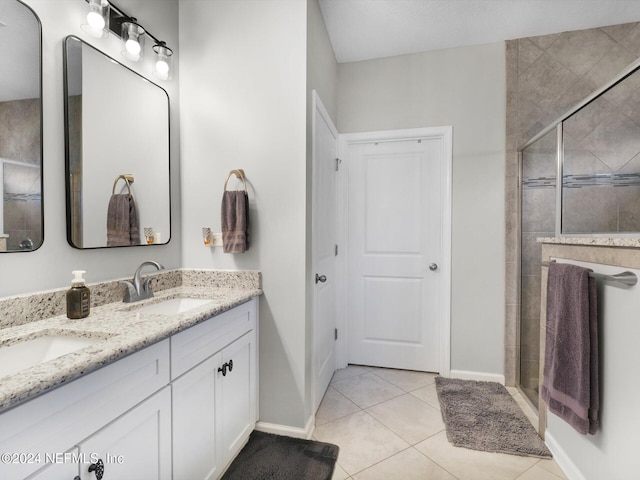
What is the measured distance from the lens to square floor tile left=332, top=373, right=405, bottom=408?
91.4 inches

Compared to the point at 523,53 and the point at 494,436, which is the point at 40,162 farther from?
the point at 523,53

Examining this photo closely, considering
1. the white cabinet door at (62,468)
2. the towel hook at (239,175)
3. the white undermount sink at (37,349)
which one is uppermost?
the towel hook at (239,175)

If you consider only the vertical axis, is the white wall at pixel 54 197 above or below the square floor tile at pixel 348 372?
above

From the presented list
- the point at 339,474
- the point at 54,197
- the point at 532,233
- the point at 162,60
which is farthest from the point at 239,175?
the point at 532,233

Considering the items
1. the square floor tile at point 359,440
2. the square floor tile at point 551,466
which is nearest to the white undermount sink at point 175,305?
the square floor tile at point 359,440

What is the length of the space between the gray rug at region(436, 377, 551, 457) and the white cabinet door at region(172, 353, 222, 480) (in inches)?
53.5

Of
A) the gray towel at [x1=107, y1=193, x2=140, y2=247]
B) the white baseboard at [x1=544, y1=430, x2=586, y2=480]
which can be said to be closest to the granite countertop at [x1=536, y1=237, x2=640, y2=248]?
the white baseboard at [x1=544, y1=430, x2=586, y2=480]

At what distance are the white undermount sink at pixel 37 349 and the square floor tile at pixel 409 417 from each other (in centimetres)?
174

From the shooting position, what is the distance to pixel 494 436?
1870 mm

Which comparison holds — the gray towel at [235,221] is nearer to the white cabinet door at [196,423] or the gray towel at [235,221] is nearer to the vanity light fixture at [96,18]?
the white cabinet door at [196,423]

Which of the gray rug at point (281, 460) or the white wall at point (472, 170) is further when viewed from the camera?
the white wall at point (472, 170)

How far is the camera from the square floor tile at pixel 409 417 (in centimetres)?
193

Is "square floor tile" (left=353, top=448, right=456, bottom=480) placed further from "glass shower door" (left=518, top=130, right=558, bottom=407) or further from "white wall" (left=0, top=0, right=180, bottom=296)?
"white wall" (left=0, top=0, right=180, bottom=296)

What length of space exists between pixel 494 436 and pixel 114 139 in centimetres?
265
